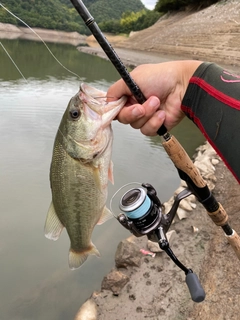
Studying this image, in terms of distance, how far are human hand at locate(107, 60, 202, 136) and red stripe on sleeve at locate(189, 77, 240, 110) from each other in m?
0.18

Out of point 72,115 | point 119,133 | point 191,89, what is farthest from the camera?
point 119,133

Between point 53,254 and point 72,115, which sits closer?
point 72,115

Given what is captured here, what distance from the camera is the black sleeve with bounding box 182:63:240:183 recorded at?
1.51 metres

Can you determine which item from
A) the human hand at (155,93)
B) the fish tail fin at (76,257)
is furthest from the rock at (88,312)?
the human hand at (155,93)

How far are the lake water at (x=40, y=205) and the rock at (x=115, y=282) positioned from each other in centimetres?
42

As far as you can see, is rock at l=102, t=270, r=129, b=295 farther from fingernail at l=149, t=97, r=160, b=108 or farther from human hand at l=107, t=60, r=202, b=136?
fingernail at l=149, t=97, r=160, b=108

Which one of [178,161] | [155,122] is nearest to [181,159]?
[178,161]

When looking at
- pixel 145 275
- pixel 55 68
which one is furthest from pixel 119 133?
pixel 55 68

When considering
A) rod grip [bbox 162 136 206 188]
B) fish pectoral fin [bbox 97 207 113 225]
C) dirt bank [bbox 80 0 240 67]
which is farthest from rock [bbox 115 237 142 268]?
dirt bank [bbox 80 0 240 67]

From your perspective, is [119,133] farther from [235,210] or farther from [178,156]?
[178,156]

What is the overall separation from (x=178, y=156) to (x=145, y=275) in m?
2.31

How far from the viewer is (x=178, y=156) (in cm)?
219

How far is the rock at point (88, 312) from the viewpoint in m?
3.49

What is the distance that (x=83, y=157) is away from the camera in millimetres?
1978
